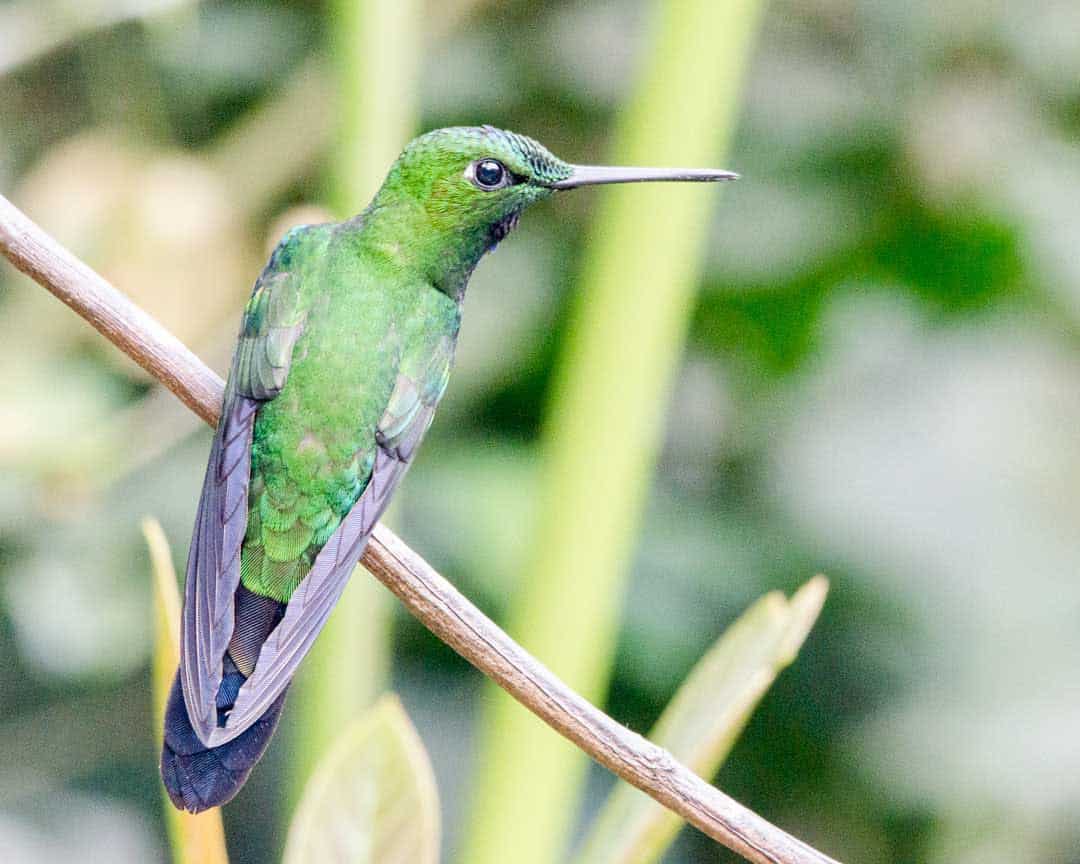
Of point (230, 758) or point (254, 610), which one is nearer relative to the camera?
point (230, 758)

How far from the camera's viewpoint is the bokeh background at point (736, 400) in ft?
8.85

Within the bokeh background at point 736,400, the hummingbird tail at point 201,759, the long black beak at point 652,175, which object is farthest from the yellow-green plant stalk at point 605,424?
the bokeh background at point 736,400

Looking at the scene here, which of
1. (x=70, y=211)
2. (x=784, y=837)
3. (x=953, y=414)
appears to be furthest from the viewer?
(x=953, y=414)

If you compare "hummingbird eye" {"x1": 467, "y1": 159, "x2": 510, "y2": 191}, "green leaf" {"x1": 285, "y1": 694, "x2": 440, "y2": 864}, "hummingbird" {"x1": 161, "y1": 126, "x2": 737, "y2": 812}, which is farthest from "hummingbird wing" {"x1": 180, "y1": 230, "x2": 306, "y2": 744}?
"hummingbird eye" {"x1": 467, "y1": 159, "x2": 510, "y2": 191}

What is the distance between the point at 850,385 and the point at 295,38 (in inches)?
54.5

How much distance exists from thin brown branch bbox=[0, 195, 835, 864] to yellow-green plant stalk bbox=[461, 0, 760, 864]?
0.19 metres

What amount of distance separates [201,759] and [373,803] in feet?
0.47

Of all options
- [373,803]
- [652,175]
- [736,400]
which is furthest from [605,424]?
[736,400]

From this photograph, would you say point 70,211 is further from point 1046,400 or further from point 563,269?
point 1046,400

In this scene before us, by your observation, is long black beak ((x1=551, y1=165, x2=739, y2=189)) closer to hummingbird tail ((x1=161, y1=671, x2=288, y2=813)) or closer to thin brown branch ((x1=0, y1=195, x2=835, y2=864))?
thin brown branch ((x1=0, y1=195, x2=835, y2=864))

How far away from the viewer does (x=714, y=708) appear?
1277 millimetres

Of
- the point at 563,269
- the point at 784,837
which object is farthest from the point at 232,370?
the point at 563,269

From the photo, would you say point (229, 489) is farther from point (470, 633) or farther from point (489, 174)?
point (489, 174)

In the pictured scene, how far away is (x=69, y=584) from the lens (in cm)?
267
